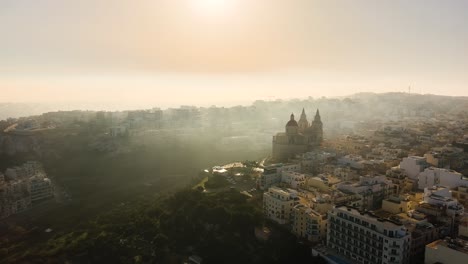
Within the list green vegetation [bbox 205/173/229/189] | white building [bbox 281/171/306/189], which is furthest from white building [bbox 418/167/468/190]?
green vegetation [bbox 205/173/229/189]

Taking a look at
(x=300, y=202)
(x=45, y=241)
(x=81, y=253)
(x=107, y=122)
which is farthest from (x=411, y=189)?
(x=107, y=122)

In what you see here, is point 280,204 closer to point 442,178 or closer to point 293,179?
point 293,179

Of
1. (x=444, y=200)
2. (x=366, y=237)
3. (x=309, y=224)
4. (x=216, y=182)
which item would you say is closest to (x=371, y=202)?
(x=444, y=200)

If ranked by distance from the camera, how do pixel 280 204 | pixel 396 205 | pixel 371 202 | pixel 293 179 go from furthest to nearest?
pixel 293 179 → pixel 371 202 → pixel 280 204 → pixel 396 205

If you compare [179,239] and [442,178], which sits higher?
[442,178]

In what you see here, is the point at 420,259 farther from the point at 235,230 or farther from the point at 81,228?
the point at 81,228

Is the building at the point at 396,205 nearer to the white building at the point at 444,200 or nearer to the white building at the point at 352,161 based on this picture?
the white building at the point at 444,200
